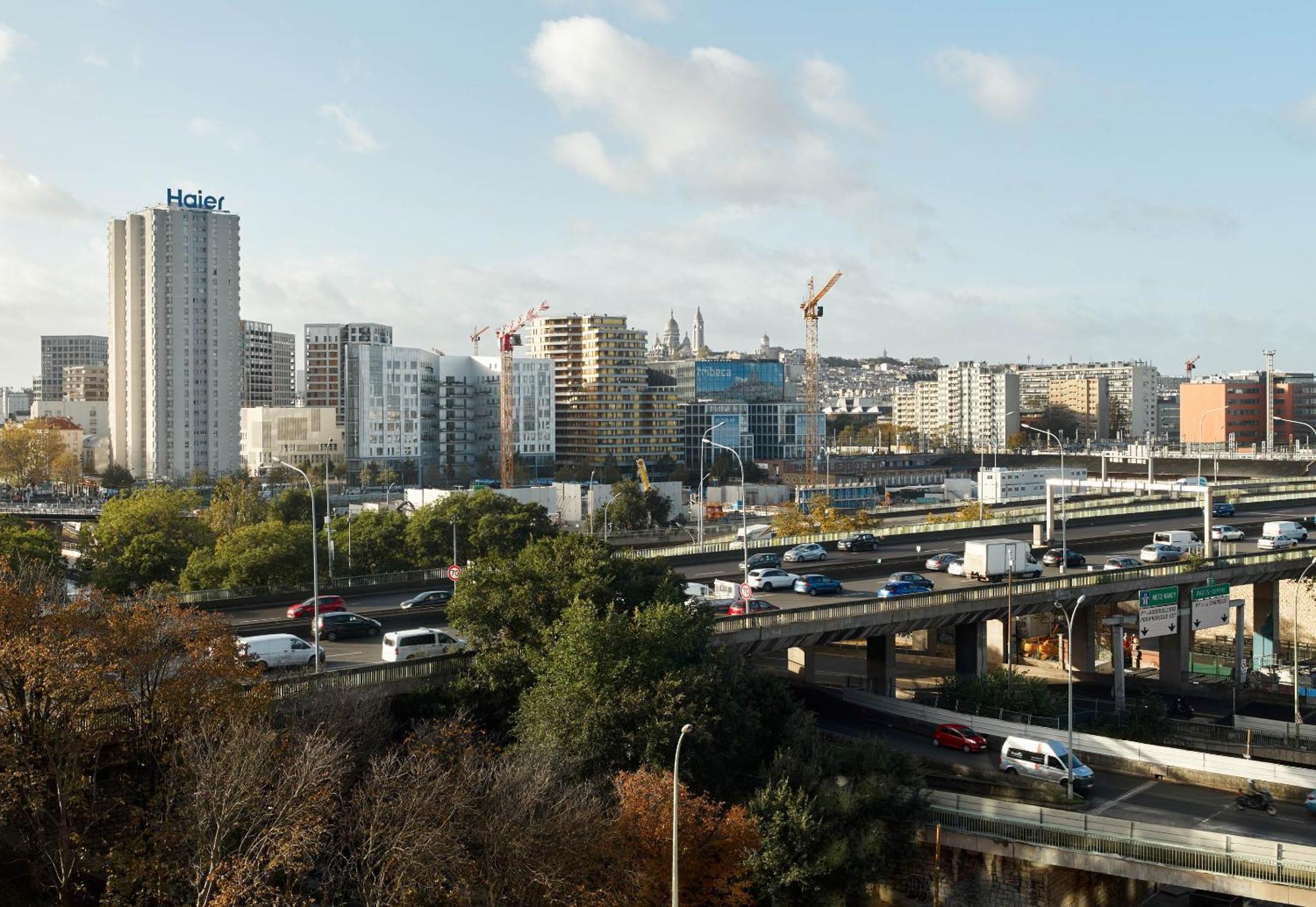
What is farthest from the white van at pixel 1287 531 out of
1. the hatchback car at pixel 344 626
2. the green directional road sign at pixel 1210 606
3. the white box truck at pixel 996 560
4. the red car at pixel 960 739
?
the hatchback car at pixel 344 626

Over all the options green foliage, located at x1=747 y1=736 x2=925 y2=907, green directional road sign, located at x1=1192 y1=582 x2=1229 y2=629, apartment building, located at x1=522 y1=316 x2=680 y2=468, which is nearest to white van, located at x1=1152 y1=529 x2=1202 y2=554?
green directional road sign, located at x1=1192 y1=582 x2=1229 y2=629

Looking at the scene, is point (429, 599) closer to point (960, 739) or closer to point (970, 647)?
point (960, 739)

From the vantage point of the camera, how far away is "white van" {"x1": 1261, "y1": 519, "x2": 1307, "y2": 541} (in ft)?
213

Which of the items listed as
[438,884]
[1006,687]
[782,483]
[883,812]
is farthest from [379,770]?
[782,483]

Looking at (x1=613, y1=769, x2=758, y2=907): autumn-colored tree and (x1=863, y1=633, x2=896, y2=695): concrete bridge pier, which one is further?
(x1=863, y1=633, x2=896, y2=695): concrete bridge pier

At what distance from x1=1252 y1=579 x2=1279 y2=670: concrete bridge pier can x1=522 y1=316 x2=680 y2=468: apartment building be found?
122780 mm

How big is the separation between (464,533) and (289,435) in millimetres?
101139

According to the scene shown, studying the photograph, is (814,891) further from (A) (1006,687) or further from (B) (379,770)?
(A) (1006,687)

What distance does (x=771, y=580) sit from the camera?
1939 inches

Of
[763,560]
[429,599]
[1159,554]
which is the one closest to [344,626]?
[429,599]

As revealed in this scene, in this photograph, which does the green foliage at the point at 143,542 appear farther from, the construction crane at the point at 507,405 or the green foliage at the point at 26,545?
the construction crane at the point at 507,405

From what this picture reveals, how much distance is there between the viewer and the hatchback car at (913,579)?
49000 mm

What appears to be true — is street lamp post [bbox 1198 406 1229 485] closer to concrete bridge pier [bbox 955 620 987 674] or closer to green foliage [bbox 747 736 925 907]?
concrete bridge pier [bbox 955 620 987 674]

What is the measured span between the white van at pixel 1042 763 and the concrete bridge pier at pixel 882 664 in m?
9.85
